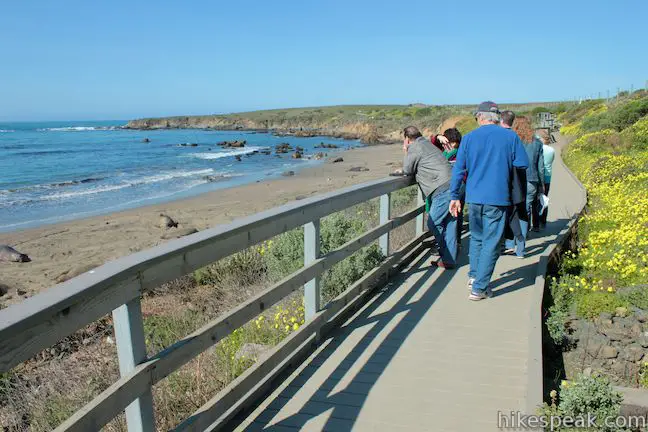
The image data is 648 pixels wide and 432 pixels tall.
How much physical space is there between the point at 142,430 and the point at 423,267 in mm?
4588

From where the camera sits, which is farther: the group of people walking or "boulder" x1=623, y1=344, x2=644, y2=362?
"boulder" x1=623, y1=344, x2=644, y2=362

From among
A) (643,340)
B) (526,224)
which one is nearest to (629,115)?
(526,224)

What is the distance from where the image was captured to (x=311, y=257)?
4086 mm

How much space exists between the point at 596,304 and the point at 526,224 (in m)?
1.20

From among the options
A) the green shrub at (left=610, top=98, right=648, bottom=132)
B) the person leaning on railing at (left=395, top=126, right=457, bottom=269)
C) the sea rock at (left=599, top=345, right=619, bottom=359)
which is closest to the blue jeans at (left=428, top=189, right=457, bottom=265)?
the person leaning on railing at (left=395, top=126, right=457, bottom=269)

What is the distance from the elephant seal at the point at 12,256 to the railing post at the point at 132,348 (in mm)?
12125

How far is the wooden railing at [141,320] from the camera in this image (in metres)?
1.84

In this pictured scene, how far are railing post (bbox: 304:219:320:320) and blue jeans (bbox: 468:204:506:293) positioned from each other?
6.11 feet

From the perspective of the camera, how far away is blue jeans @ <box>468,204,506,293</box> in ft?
16.8

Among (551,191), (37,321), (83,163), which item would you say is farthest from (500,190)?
(83,163)

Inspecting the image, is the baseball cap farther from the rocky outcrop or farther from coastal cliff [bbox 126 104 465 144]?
coastal cliff [bbox 126 104 465 144]

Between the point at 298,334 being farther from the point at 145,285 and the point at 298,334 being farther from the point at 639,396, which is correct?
the point at 639,396

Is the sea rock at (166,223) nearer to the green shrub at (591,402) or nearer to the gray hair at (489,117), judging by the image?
the gray hair at (489,117)

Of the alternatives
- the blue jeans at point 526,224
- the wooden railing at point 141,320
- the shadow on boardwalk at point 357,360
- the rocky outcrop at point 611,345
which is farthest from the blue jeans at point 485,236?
the wooden railing at point 141,320
